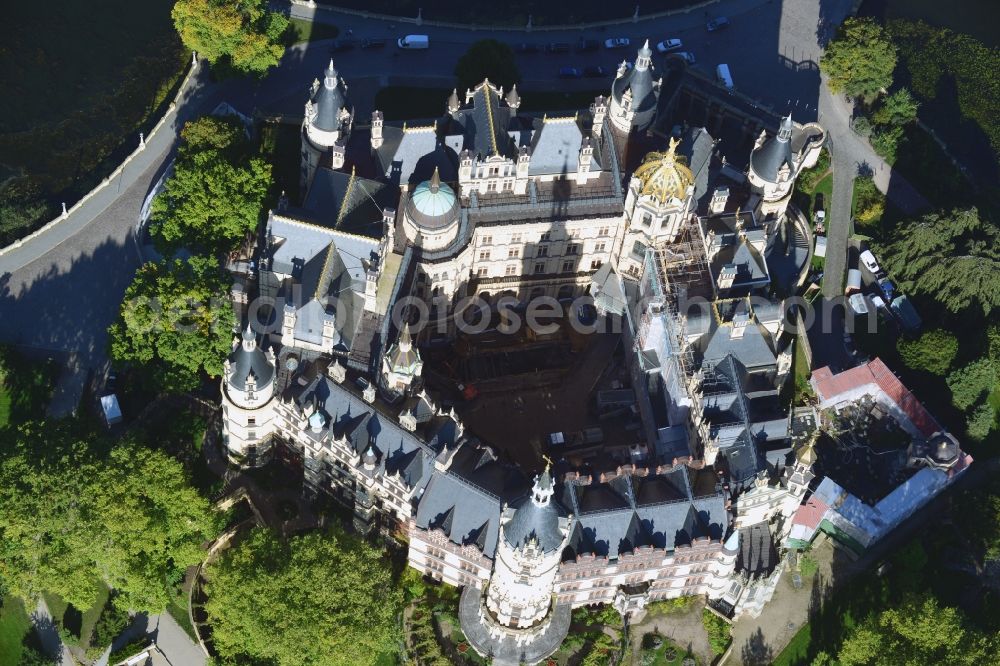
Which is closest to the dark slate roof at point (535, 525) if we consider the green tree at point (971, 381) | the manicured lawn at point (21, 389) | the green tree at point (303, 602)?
the green tree at point (303, 602)

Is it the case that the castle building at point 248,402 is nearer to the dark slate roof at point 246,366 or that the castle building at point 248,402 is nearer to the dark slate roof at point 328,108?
the dark slate roof at point 246,366

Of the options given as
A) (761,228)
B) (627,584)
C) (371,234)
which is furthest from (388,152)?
(627,584)

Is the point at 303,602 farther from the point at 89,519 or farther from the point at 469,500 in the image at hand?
the point at 89,519

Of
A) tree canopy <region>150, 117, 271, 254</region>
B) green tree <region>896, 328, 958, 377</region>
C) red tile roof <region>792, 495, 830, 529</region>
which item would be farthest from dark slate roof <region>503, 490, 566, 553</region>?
green tree <region>896, 328, 958, 377</region>

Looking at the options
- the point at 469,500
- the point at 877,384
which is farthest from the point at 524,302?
the point at 877,384

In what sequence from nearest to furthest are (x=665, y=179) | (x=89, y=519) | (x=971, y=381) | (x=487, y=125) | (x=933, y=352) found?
(x=89, y=519)
(x=665, y=179)
(x=487, y=125)
(x=971, y=381)
(x=933, y=352)

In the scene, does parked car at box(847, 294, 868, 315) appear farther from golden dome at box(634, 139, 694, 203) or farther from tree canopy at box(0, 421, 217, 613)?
tree canopy at box(0, 421, 217, 613)

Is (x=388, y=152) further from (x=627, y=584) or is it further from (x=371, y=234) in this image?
(x=627, y=584)
